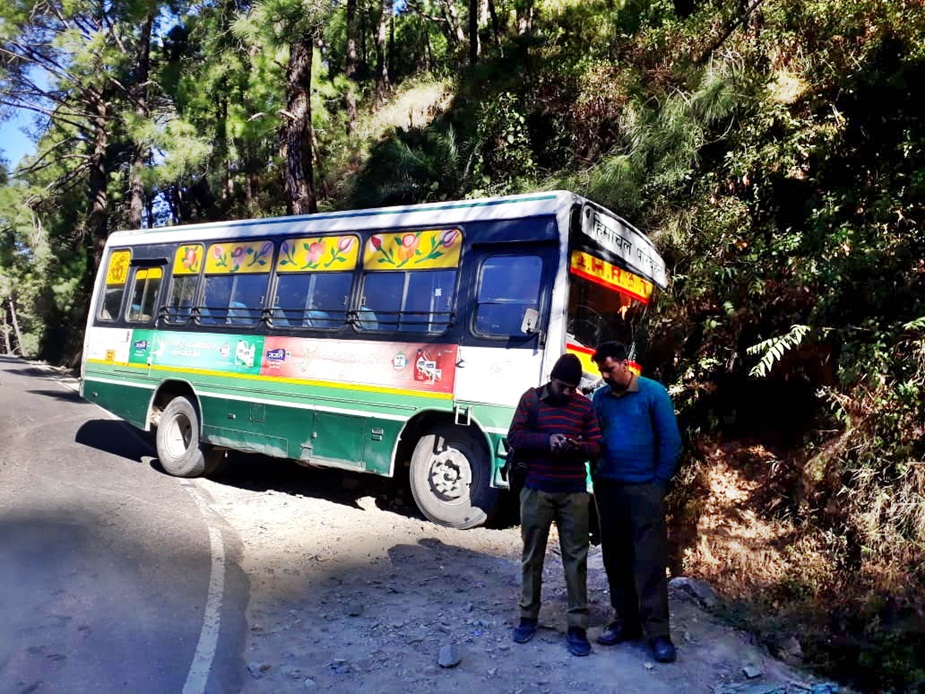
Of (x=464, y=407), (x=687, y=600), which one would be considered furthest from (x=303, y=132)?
(x=687, y=600)

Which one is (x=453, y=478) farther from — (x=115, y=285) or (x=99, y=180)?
(x=99, y=180)

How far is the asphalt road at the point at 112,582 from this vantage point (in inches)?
171

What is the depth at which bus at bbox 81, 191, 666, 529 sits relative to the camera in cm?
718

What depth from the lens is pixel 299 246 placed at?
9.07 m

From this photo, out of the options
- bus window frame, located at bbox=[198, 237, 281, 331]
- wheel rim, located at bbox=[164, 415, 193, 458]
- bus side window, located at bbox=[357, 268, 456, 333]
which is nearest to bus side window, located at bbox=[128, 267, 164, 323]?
bus window frame, located at bbox=[198, 237, 281, 331]

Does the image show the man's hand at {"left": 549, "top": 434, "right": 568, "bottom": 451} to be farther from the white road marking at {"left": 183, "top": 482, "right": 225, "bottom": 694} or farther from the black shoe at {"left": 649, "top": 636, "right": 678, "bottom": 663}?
the white road marking at {"left": 183, "top": 482, "right": 225, "bottom": 694}

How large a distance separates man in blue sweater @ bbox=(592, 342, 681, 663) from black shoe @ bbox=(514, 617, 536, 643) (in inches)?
17.4

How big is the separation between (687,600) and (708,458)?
257cm

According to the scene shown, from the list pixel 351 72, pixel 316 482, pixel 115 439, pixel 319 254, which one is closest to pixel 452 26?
pixel 351 72

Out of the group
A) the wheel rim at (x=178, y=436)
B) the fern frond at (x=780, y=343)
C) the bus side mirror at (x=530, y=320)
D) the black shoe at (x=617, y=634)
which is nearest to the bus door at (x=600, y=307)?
the bus side mirror at (x=530, y=320)

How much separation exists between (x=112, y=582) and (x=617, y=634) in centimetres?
369

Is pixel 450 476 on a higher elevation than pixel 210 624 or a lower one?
higher

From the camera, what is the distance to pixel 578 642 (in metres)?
4.63

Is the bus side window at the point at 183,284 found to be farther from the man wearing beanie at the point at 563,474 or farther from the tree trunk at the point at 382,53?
the tree trunk at the point at 382,53
